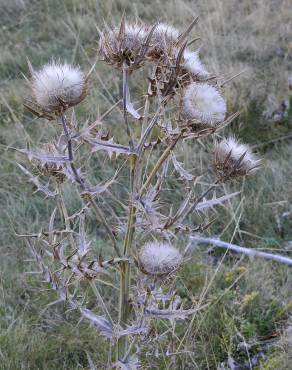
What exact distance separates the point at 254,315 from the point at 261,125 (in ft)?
5.81

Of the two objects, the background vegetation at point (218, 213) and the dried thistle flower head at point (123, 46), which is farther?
the background vegetation at point (218, 213)

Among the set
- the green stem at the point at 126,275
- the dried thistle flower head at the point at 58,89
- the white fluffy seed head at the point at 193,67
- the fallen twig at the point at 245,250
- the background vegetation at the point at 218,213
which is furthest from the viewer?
the fallen twig at the point at 245,250

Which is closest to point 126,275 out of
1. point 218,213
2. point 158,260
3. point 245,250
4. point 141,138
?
point 158,260

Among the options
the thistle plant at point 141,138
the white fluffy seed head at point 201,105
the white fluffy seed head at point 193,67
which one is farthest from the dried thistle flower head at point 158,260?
the white fluffy seed head at point 193,67

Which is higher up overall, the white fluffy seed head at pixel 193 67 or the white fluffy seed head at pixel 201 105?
the white fluffy seed head at pixel 193 67

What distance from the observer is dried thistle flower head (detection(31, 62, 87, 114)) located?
1471 mm

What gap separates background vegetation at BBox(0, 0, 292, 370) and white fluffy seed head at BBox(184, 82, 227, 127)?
1.72 ft

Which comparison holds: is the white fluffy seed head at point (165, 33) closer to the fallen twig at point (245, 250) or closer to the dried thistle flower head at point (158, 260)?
the dried thistle flower head at point (158, 260)

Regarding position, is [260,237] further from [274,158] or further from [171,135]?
[171,135]

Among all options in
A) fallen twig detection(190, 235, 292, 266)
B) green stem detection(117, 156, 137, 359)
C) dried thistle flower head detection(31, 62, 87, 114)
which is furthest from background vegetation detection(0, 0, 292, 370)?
green stem detection(117, 156, 137, 359)

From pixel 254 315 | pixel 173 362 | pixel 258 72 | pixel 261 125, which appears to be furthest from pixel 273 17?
pixel 173 362

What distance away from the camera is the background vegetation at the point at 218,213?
2.44m

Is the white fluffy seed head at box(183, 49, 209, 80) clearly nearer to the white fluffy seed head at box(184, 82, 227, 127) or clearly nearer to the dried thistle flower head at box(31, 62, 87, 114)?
the white fluffy seed head at box(184, 82, 227, 127)

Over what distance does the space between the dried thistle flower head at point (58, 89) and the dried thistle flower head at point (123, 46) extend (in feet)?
0.32
